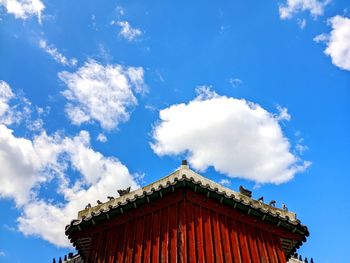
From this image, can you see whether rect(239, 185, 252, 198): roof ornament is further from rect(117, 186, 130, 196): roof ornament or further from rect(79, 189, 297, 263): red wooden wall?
rect(117, 186, 130, 196): roof ornament

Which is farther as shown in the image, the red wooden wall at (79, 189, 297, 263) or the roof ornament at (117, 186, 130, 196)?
the roof ornament at (117, 186, 130, 196)

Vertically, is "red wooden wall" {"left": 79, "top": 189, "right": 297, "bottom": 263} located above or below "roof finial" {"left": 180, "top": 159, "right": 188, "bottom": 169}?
below

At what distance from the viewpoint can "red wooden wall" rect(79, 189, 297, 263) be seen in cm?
1171

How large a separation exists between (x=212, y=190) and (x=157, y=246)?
2.62m

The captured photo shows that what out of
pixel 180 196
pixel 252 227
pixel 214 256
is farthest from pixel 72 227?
pixel 252 227

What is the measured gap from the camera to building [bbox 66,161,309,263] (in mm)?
11852

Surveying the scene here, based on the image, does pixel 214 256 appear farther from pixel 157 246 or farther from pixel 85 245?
pixel 85 245

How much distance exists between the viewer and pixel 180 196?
12719 mm

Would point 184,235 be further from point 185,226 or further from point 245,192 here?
point 245,192

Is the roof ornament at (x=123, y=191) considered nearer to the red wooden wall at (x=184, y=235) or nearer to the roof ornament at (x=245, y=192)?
the red wooden wall at (x=184, y=235)

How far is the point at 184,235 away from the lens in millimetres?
11844

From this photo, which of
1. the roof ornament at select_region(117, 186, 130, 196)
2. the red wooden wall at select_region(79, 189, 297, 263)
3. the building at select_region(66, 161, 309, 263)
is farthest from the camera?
the roof ornament at select_region(117, 186, 130, 196)

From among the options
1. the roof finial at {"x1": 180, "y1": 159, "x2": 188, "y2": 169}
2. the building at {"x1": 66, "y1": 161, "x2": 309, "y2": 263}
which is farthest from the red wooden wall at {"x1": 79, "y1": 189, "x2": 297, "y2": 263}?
the roof finial at {"x1": 180, "y1": 159, "x2": 188, "y2": 169}

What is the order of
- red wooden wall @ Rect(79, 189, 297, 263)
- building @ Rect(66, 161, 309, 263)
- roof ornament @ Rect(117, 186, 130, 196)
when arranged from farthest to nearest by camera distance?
roof ornament @ Rect(117, 186, 130, 196) → building @ Rect(66, 161, 309, 263) → red wooden wall @ Rect(79, 189, 297, 263)
